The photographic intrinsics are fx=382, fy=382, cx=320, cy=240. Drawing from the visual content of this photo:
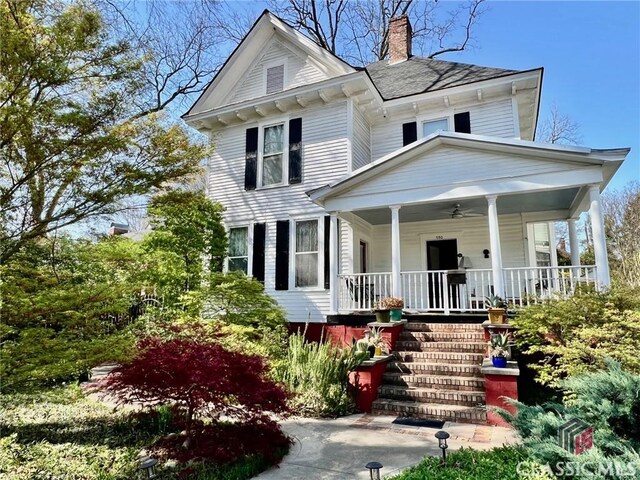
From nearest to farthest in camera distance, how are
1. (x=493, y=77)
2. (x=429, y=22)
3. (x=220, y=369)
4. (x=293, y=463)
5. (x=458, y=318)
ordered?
(x=220, y=369)
(x=293, y=463)
(x=458, y=318)
(x=493, y=77)
(x=429, y=22)

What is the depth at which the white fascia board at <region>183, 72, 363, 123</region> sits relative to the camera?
9914mm

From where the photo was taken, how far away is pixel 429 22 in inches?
779

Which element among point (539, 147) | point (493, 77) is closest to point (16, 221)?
point (539, 147)

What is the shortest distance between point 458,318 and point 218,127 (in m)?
9.20

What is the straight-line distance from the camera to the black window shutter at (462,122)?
10.4 meters

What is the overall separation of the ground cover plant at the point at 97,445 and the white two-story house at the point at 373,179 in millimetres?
4896

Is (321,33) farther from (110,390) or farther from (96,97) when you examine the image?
(110,390)

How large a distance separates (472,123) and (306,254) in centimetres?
576

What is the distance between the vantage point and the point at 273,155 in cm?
1138

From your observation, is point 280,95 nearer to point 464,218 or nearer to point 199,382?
point 464,218

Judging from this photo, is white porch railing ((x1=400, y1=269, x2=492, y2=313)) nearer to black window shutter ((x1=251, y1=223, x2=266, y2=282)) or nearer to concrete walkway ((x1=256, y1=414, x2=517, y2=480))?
concrete walkway ((x1=256, y1=414, x2=517, y2=480))

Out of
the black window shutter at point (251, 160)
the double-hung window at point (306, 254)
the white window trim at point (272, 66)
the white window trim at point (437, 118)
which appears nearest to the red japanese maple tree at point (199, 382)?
the double-hung window at point (306, 254)

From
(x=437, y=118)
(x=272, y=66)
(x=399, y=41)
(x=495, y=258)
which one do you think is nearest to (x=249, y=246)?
(x=272, y=66)

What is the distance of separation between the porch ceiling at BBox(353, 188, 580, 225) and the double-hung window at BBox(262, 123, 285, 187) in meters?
2.91
